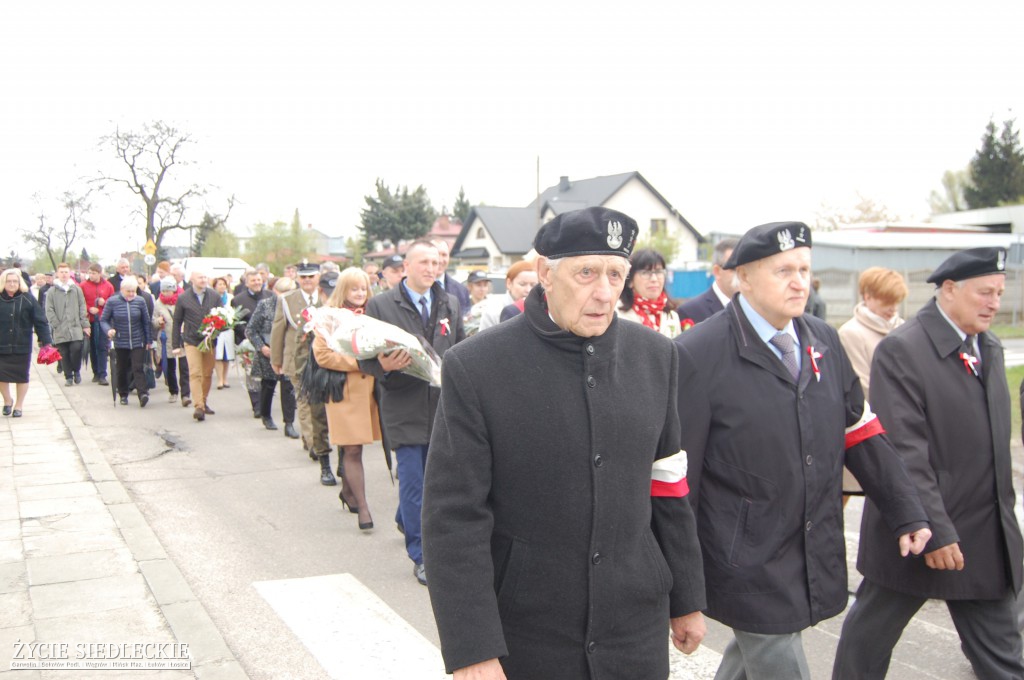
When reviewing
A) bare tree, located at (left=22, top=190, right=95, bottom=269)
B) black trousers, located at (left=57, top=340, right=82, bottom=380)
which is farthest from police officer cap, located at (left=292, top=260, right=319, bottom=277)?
bare tree, located at (left=22, top=190, right=95, bottom=269)

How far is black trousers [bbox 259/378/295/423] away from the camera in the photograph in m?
11.3

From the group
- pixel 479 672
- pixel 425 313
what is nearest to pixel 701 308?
pixel 425 313

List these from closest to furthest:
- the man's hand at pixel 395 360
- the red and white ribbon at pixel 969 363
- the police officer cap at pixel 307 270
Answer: the red and white ribbon at pixel 969 363 → the man's hand at pixel 395 360 → the police officer cap at pixel 307 270

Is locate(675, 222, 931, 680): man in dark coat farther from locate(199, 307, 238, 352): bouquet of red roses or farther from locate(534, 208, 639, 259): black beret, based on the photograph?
locate(199, 307, 238, 352): bouquet of red roses

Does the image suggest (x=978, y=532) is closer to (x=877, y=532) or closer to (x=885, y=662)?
(x=877, y=532)

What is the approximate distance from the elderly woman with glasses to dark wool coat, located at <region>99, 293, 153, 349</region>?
9706mm

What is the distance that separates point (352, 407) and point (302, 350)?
2.35m

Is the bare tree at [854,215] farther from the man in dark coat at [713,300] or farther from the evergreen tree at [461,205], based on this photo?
the man in dark coat at [713,300]

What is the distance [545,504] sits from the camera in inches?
96.8

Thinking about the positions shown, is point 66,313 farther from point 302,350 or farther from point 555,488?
point 555,488

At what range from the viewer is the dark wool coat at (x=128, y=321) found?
13.8m

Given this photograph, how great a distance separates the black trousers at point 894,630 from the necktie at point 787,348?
1255 mm

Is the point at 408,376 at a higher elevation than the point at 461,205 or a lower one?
lower

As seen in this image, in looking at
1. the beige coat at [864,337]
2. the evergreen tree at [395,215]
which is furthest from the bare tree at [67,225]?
the beige coat at [864,337]
